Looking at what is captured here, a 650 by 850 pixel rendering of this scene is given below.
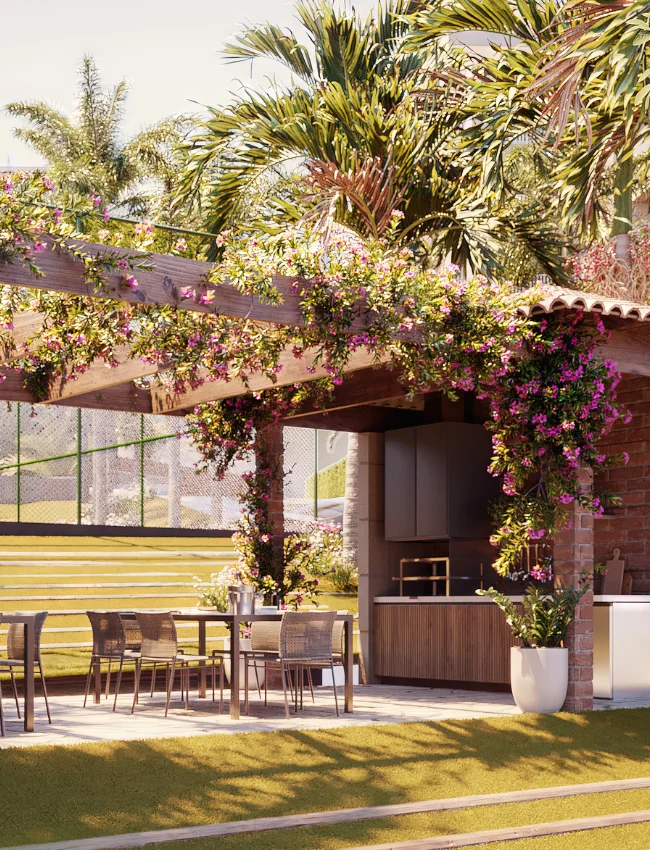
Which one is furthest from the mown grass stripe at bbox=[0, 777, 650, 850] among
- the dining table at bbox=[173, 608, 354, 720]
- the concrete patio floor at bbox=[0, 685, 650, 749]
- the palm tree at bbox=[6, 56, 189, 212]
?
the palm tree at bbox=[6, 56, 189, 212]

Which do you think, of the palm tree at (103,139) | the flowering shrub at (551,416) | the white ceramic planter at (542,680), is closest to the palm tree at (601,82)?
the flowering shrub at (551,416)

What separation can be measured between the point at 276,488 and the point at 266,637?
203cm

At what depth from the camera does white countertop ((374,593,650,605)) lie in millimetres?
9125

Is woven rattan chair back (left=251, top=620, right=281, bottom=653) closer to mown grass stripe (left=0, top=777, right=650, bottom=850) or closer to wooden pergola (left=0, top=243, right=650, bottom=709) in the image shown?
wooden pergola (left=0, top=243, right=650, bottom=709)

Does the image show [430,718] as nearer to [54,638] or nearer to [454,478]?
[454,478]

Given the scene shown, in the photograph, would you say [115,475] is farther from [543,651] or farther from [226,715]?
[543,651]

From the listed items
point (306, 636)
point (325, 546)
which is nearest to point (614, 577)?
point (306, 636)

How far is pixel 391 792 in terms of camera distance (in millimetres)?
5984

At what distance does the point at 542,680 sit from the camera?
802 cm

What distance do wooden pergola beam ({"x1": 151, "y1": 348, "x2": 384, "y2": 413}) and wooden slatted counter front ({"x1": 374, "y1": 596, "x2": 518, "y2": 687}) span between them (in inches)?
102

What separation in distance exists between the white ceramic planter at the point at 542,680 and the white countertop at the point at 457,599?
1.19 metres

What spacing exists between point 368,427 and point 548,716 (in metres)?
4.43

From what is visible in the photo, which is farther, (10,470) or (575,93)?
(10,470)

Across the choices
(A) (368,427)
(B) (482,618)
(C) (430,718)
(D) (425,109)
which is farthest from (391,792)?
(D) (425,109)
